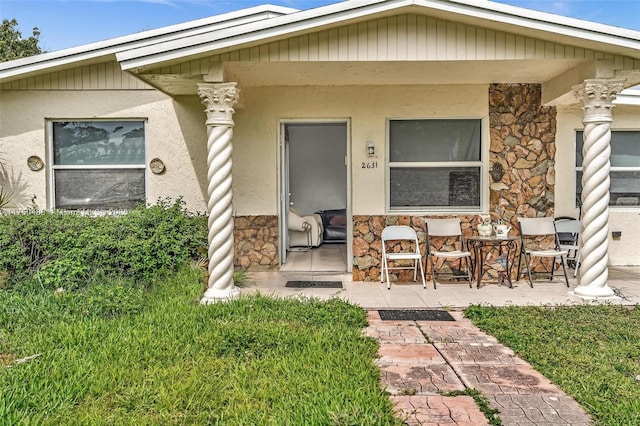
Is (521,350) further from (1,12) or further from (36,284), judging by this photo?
(1,12)

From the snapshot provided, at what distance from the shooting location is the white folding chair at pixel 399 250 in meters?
6.14

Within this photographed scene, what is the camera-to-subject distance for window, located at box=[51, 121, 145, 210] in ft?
22.8

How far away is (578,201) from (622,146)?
3.89ft

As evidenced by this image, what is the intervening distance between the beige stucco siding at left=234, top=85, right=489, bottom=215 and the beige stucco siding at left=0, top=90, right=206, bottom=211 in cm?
67

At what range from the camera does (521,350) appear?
370cm

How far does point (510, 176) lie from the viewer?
6.68m

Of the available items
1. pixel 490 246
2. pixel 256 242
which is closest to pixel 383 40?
pixel 490 246

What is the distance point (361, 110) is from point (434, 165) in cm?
124

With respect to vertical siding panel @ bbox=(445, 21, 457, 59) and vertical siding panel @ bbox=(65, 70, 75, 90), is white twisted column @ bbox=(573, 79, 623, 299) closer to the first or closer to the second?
vertical siding panel @ bbox=(445, 21, 457, 59)

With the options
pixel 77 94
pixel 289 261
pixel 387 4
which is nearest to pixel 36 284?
pixel 77 94

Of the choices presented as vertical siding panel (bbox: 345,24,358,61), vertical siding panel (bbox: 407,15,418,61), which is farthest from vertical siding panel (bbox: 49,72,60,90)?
vertical siding panel (bbox: 407,15,418,61)

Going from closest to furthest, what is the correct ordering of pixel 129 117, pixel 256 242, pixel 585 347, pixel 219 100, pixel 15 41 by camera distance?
1. pixel 585 347
2. pixel 219 100
3. pixel 129 117
4. pixel 256 242
5. pixel 15 41

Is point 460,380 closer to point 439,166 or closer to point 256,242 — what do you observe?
point 439,166

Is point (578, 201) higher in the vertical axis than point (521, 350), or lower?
higher
